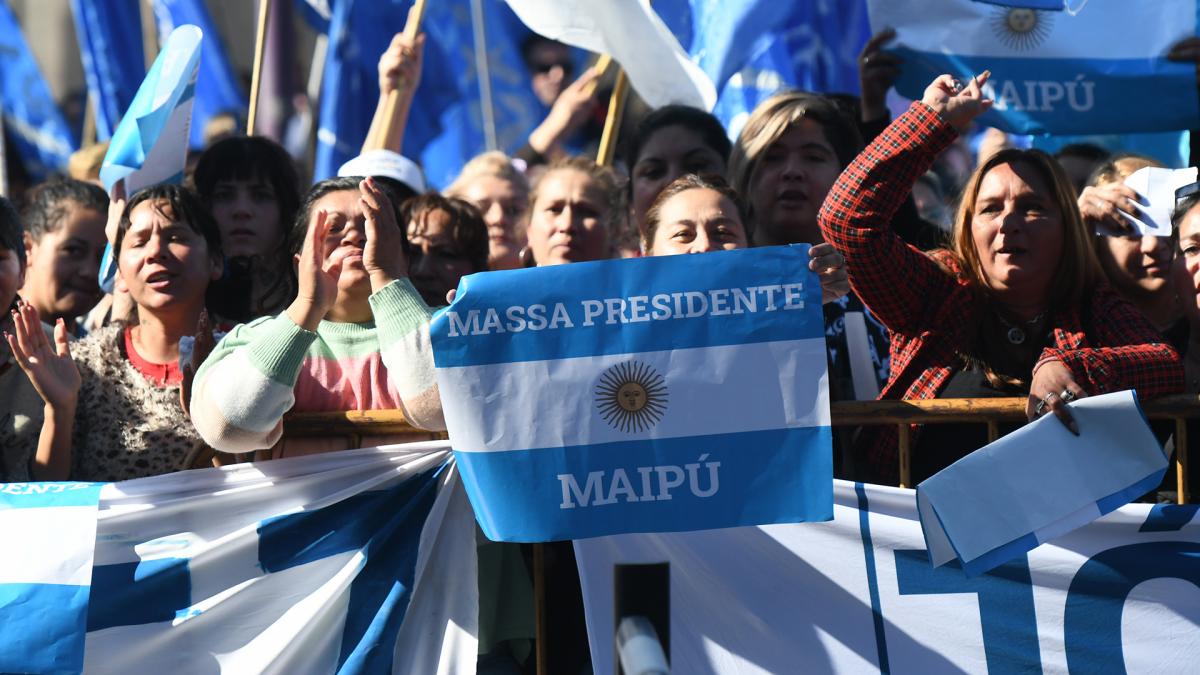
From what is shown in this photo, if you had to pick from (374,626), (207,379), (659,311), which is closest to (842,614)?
(659,311)

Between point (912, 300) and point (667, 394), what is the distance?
0.94 m

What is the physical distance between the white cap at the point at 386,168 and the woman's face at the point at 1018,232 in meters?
2.30

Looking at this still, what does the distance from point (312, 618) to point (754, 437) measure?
121 centimetres

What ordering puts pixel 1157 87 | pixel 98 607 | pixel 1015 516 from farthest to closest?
pixel 1157 87 → pixel 98 607 → pixel 1015 516

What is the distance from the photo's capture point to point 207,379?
4.34m

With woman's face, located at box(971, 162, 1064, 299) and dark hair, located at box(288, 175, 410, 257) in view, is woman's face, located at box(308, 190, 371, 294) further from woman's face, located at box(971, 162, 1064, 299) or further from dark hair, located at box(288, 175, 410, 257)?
woman's face, located at box(971, 162, 1064, 299)

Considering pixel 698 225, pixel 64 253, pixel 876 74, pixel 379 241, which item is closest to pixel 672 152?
pixel 876 74

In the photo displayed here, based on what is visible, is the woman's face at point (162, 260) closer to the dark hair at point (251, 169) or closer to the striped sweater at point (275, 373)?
the striped sweater at point (275, 373)

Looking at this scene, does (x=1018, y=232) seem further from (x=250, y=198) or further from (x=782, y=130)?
(x=250, y=198)

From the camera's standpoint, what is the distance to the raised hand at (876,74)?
6141mm

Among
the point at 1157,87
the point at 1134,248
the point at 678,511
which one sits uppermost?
the point at 1157,87

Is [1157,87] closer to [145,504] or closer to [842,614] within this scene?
[842,614]

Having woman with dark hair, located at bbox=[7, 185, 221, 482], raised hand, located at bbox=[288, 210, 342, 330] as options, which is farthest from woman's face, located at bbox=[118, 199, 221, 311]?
raised hand, located at bbox=[288, 210, 342, 330]

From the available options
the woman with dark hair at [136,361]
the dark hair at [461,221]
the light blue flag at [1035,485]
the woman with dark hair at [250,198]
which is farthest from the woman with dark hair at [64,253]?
the light blue flag at [1035,485]
